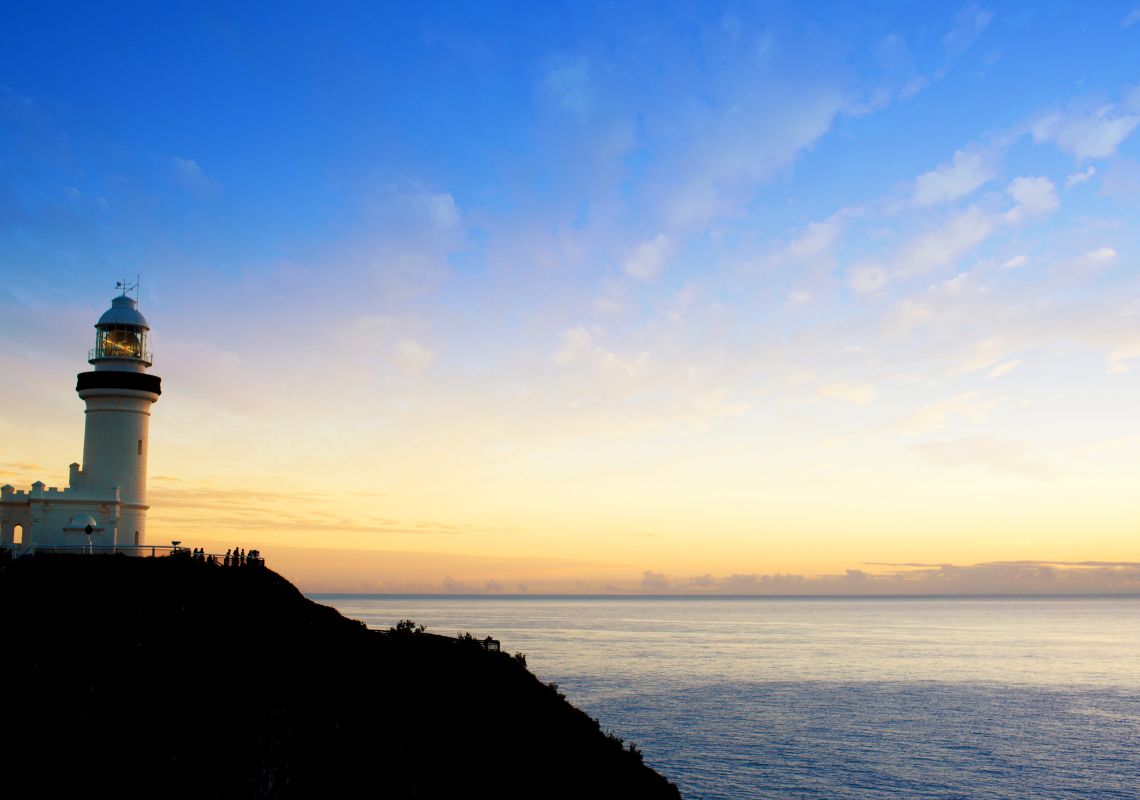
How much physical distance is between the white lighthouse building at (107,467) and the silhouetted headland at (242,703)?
913cm

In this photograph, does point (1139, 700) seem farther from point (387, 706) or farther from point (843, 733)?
point (387, 706)

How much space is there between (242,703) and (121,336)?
2565 cm

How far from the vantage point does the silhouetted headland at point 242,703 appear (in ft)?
82.8

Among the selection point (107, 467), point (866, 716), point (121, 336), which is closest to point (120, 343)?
point (121, 336)

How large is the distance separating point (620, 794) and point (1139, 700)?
2766 inches

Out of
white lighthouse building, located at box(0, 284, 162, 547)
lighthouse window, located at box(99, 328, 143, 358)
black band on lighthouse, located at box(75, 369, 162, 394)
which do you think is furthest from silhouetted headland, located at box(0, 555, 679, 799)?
lighthouse window, located at box(99, 328, 143, 358)

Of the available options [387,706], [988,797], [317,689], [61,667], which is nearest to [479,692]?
[387,706]

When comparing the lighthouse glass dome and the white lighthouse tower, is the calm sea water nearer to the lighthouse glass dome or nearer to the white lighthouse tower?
the white lighthouse tower

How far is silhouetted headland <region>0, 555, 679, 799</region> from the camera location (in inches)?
993

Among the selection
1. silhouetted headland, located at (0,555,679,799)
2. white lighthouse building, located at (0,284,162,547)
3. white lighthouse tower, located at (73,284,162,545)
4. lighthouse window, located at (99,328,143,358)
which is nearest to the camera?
silhouetted headland, located at (0,555,679,799)

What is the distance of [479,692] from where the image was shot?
127ft

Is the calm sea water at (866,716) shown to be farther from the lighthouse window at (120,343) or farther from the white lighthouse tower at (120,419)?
the lighthouse window at (120,343)

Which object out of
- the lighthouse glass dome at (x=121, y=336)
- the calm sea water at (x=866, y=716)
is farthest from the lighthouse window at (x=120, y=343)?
the calm sea water at (x=866, y=716)

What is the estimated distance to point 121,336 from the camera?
45656mm
